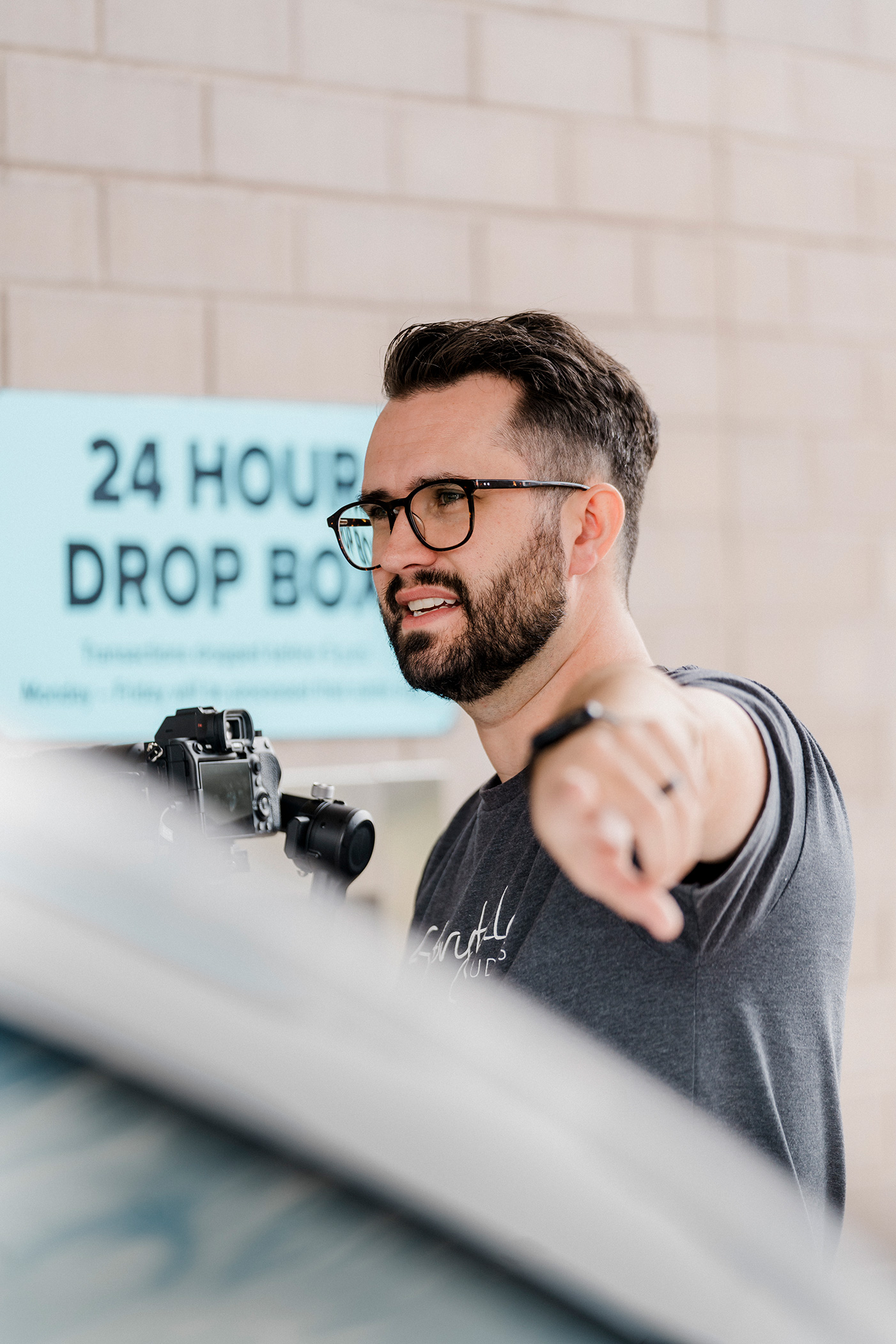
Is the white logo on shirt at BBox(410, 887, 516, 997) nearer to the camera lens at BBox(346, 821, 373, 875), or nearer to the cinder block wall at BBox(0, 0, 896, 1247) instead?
the camera lens at BBox(346, 821, 373, 875)

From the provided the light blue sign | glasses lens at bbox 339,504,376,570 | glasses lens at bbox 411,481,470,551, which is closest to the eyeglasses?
glasses lens at bbox 411,481,470,551

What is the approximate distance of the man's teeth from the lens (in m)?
1.20

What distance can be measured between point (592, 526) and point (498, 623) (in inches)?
6.1

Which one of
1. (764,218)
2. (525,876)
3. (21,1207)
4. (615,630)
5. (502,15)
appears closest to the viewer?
(21,1207)

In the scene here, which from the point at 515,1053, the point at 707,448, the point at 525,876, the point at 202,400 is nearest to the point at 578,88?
the point at 707,448

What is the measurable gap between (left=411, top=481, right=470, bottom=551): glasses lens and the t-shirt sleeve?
38 cm

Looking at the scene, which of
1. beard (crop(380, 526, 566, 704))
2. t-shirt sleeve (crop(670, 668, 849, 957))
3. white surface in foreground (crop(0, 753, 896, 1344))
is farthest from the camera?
beard (crop(380, 526, 566, 704))

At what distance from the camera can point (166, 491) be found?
2.16m

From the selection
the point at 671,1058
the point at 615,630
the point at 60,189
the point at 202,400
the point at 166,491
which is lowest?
the point at 671,1058

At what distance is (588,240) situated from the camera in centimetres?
240

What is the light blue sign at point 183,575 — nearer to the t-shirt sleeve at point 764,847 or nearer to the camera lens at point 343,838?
the camera lens at point 343,838

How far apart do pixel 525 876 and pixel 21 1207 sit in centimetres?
72

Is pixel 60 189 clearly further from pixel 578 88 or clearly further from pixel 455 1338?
pixel 455 1338

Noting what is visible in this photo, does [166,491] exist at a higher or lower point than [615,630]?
higher
